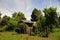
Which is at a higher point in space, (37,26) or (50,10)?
(50,10)

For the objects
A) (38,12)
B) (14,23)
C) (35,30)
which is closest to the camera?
(35,30)

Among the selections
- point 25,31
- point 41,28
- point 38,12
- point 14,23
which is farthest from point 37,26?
point 38,12

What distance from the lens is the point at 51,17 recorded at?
3634cm

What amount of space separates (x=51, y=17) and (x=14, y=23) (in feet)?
43.5

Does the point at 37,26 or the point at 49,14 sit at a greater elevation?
the point at 49,14

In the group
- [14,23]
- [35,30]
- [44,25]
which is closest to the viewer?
[35,30]

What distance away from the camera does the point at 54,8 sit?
3741 centimetres

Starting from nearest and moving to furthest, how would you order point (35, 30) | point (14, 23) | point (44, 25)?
point (35, 30), point (44, 25), point (14, 23)

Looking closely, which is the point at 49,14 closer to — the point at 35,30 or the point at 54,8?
the point at 54,8

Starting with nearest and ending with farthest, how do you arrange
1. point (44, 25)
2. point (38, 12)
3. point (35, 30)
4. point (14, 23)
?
point (35, 30)
point (44, 25)
point (14, 23)
point (38, 12)

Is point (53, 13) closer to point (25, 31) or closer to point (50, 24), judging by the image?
point (50, 24)

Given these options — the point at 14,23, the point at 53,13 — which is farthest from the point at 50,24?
the point at 14,23

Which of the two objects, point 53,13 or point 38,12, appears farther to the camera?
point 38,12

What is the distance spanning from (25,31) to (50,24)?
5973 mm
